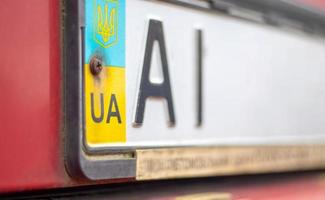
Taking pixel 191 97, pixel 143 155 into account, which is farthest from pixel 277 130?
pixel 143 155

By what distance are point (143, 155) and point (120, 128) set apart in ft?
0.19

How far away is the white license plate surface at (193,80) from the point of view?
0.89 meters

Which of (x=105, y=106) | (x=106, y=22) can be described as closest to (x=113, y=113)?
(x=105, y=106)

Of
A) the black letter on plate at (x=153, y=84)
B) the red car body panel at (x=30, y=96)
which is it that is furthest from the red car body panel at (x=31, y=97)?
the black letter on plate at (x=153, y=84)

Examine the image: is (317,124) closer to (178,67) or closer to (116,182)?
(178,67)

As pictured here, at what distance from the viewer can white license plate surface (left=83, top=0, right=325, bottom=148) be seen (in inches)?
35.1

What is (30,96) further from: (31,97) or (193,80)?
(193,80)

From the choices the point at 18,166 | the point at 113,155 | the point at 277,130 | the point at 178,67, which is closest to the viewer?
the point at 18,166

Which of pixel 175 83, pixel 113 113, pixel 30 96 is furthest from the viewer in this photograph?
pixel 175 83

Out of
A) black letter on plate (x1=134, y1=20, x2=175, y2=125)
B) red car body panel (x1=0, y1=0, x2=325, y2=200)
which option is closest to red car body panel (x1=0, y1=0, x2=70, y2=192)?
red car body panel (x1=0, y1=0, x2=325, y2=200)

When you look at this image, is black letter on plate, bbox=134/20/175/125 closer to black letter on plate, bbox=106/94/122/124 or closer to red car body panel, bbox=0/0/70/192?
black letter on plate, bbox=106/94/122/124

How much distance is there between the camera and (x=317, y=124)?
1458mm

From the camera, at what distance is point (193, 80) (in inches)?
42.4

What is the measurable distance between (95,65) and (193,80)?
256 millimetres
